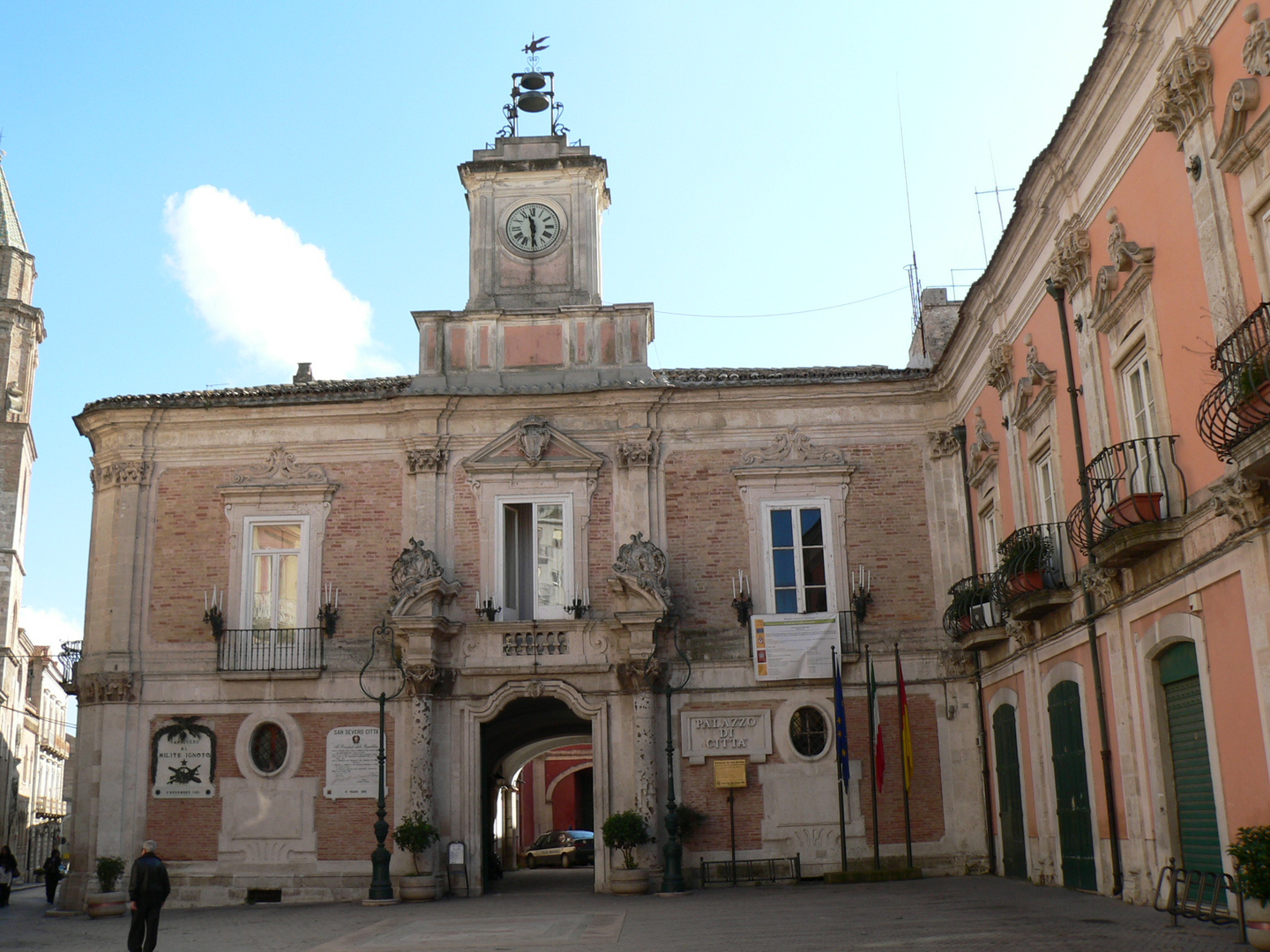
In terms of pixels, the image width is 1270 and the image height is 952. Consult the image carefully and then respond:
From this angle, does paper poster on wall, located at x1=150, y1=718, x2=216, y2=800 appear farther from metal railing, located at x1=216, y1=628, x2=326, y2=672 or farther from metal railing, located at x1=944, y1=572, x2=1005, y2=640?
metal railing, located at x1=944, y1=572, x2=1005, y2=640

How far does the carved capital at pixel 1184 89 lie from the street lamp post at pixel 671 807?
1103 cm

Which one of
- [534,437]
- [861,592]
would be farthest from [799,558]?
[534,437]

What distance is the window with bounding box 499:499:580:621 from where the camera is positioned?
20.3 meters

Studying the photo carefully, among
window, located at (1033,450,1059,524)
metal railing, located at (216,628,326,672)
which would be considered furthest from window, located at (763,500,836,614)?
metal railing, located at (216,628,326,672)

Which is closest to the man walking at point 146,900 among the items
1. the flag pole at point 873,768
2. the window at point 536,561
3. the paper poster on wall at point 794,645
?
the window at point 536,561

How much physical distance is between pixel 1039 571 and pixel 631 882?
25.2 feet

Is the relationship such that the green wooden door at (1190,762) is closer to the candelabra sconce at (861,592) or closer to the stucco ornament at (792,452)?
the candelabra sconce at (861,592)

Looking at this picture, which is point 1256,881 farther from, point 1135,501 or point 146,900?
point 146,900

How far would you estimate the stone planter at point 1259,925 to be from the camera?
897 cm

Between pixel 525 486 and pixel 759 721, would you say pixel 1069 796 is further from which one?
pixel 525 486

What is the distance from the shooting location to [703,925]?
44.2 ft

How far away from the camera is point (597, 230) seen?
2300cm

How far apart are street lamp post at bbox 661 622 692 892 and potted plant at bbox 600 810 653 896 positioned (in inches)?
13.8

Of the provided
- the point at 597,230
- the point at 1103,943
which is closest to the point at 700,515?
the point at 597,230
